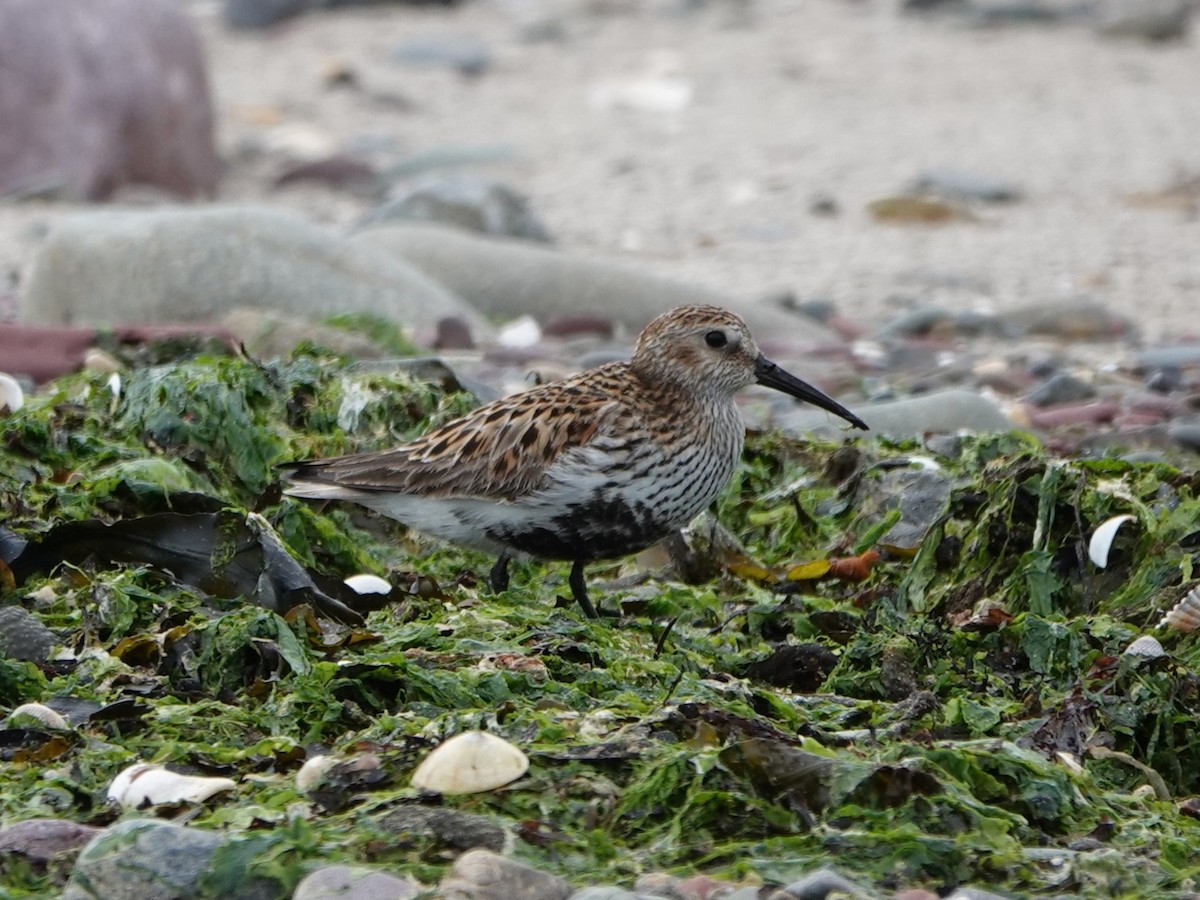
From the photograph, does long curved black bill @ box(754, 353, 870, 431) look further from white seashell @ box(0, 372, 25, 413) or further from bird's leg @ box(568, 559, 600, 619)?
white seashell @ box(0, 372, 25, 413)

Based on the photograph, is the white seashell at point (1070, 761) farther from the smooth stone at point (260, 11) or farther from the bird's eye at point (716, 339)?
the smooth stone at point (260, 11)

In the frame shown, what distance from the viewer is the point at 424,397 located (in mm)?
6520

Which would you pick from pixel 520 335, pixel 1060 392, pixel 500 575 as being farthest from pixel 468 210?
pixel 500 575

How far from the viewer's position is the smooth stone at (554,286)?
9.89 meters

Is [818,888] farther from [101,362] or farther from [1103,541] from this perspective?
[101,362]

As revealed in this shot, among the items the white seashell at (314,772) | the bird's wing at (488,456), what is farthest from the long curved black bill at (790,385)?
the white seashell at (314,772)

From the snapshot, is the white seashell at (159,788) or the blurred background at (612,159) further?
the blurred background at (612,159)

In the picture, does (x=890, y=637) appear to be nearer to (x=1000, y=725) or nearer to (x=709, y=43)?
(x=1000, y=725)

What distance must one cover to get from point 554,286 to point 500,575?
15.2 ft

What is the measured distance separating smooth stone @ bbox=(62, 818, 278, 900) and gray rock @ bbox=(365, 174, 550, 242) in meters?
8.88

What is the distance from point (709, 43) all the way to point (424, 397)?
11.9m

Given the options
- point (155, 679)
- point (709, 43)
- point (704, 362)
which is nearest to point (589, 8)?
point (709, 43)

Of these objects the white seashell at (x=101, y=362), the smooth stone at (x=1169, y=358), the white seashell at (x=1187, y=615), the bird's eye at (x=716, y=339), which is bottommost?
the smooth stone at (x=1169, y=358)

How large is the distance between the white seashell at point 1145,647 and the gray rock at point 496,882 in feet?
6.06
